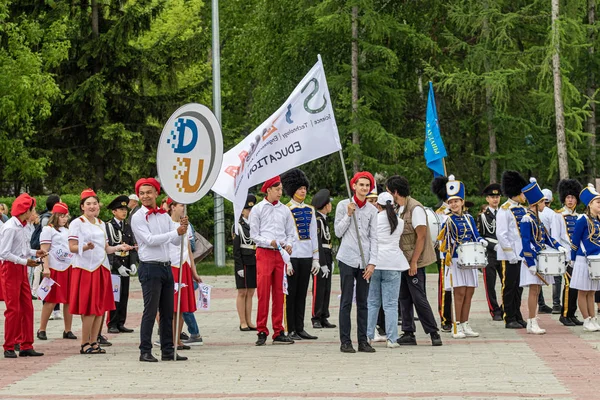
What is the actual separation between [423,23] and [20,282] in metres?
31.3

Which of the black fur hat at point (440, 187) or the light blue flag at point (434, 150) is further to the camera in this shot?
the light blue flag at point (434, 150)

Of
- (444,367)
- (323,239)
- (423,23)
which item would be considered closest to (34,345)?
(323,239)

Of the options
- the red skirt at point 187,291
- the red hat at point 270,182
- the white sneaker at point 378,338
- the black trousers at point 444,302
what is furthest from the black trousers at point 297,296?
the black trousers at point 444,302

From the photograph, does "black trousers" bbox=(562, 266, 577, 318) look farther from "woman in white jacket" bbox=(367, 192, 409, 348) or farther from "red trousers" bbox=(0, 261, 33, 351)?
"red trousers" bbox=(0, 261, 33, 351)

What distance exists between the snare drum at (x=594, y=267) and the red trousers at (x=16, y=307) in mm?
7224

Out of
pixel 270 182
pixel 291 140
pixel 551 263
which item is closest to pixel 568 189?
pixel 551 263

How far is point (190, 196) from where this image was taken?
13.3 metres

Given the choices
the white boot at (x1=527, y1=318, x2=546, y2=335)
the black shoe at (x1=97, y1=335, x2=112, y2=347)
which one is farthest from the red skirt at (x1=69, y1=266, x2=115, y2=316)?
the white boot at (x1=527, y1=318, x2=546, y2=335)

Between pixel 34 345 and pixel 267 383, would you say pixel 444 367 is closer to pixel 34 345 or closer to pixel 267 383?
pixel 267 383

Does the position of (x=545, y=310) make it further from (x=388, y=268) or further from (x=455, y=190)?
(x=388, y=268)

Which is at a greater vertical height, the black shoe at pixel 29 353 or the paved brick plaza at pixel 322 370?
the black shoe at pixel 29 353

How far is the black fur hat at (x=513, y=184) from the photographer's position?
16.5 metres

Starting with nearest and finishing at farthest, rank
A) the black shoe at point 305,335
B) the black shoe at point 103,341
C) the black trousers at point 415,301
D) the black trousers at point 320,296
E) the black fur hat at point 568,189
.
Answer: the black trousers at point 415,301 → the black shoe at point 103,341 → the black shoe at point 305,335 → the black trousers at point 320,296 → the black fur hat at point 568,189

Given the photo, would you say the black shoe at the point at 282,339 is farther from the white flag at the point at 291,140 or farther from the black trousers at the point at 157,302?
the black trousers at the point at 157,302
